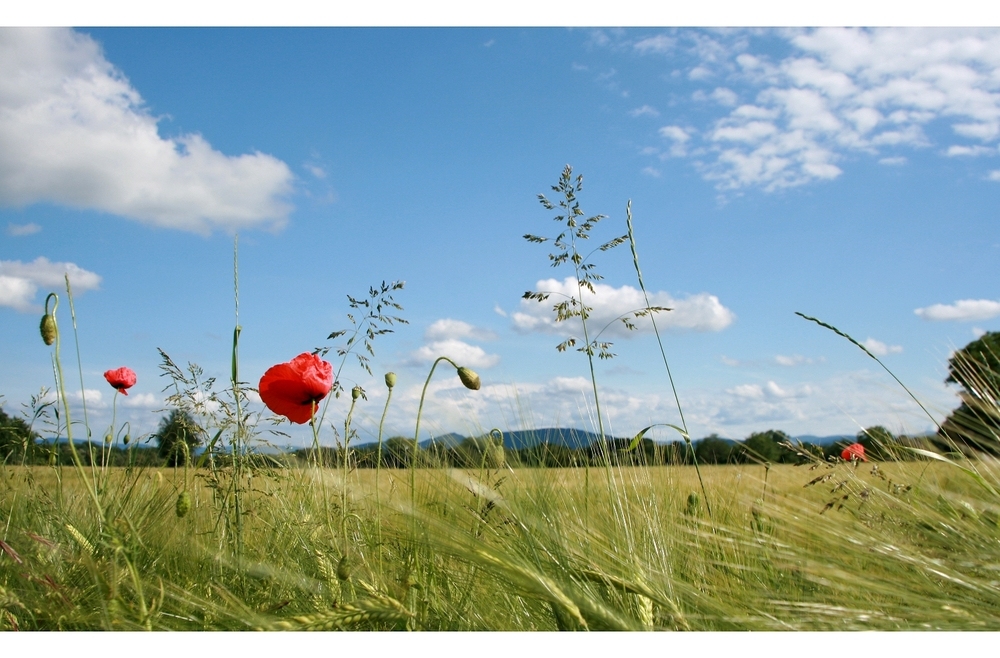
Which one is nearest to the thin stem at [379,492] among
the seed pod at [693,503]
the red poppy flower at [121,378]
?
the seed pod at [693,503]

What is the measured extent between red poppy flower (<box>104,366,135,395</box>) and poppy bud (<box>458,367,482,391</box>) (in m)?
1.19

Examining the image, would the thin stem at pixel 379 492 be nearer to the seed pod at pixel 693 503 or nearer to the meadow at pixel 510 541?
the meadow at pixel 510 541

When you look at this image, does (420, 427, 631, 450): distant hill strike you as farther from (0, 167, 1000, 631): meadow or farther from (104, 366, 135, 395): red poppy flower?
(104, 366, 135, 395): red poppy flower

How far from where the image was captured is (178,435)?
1.72 m

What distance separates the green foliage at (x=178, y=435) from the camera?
1465 mm

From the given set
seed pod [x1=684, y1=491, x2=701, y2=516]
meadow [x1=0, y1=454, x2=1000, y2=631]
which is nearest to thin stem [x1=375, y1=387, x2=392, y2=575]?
meadow [x1=0, y1=454, x2=1000, y2=631]

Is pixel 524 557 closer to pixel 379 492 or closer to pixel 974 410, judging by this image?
pixel 379 492

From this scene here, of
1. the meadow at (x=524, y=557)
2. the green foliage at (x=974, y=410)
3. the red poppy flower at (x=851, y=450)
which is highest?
the green foliage at (x=974, y=410)

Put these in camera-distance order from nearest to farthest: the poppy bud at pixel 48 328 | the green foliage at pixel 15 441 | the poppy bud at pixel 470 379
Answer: the poppy bud at pixel 48 328 < the poppy bud at pixel 470 379 < the green foliage at pixel 15 441

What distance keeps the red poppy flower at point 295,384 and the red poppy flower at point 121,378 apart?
2.64 feet

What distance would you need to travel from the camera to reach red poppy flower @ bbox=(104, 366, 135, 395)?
1.99 m

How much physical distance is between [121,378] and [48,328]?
91 cm

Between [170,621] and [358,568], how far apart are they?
1.04 feet

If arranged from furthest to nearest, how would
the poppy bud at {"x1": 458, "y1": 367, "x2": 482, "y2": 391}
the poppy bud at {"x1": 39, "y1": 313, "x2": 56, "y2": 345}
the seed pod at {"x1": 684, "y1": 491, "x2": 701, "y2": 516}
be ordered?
1. the seed pod at {"x1": 684, "y1": 491, "x2": 701, "y2": 516}
2. the poppy bud at {"x1": 458, "y1": 367, "x2": 482, "y2": 391}
3. the poppy bud at {"x1": 39, "y1": 313, "x2": 56, "y2": 345}
